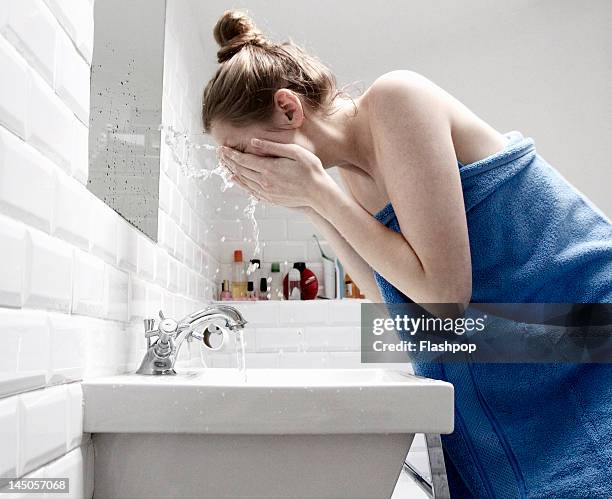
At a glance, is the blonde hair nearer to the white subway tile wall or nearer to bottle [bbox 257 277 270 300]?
the white subway tile wall

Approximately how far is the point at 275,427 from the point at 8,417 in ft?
0.99

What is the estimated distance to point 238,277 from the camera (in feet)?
9.32

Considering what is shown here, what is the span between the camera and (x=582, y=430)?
2.83ft

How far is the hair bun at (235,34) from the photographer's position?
1213mm

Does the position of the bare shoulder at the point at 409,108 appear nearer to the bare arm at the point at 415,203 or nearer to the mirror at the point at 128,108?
the bare arm at the point at 415,203

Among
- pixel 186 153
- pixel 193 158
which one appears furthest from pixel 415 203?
pixel 193 158

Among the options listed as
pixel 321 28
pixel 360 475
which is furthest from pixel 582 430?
pixel 321 28

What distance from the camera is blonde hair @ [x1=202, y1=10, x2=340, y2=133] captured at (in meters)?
1.15

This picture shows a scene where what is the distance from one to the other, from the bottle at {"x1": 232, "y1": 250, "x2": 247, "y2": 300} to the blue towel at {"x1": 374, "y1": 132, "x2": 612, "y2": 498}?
179 cm

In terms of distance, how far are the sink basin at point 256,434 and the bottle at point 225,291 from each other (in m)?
1.88

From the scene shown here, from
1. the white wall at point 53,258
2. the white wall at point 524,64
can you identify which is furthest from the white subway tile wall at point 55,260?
the white wall at point 524,64

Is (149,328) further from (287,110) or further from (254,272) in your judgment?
(254,272)

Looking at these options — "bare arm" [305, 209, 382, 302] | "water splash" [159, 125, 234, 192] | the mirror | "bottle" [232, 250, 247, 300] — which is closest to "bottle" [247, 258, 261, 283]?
"bottle" [232, 250, 247, 300]

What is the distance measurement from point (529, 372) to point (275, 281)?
197cm
